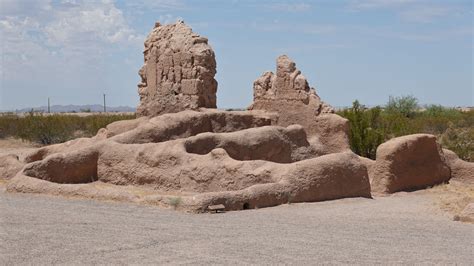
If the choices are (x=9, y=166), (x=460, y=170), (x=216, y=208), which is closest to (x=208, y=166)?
(x=216, y=208)

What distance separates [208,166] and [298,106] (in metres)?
5.21

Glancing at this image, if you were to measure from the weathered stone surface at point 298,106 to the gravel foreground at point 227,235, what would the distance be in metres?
4.95

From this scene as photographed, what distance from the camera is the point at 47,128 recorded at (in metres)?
35.9

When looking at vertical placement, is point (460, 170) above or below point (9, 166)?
below

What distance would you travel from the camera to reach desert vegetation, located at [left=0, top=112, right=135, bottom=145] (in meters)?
35.9

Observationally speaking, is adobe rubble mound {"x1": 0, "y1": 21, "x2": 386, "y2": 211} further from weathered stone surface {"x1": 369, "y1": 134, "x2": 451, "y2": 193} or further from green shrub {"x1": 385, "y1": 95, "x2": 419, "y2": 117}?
green shrub {"x1": 385, "y1": 95, "x2": 419, "y2": 117}

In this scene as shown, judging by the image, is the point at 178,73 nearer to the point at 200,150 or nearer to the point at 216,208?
the point at 200,150

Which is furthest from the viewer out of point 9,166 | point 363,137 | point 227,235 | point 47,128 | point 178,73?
point 47,128

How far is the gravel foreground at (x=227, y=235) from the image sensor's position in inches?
317

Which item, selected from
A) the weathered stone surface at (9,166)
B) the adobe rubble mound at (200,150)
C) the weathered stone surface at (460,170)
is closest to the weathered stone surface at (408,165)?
the weathered stone surface at (460,170)

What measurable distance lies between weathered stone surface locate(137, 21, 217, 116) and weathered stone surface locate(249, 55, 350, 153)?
1.45m

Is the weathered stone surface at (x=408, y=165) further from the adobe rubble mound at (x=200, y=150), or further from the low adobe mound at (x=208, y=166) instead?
the low adobe mound at (x=208, y=166)

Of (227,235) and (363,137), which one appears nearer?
(227,235)

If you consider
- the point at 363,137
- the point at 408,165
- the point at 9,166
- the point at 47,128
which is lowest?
the point at 408,165
